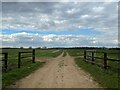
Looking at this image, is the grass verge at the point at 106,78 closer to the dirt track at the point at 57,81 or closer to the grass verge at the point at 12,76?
the dirt track at the point at 57,81

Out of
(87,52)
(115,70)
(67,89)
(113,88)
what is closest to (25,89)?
(67,89)

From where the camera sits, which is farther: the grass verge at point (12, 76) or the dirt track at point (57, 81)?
the grass verge at point (12, 76)

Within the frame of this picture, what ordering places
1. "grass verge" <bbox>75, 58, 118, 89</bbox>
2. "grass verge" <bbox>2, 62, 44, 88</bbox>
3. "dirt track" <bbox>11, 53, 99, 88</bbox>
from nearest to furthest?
1. "dirt track" <bbox>11, 53, 99, 88</bbox>
2. "grass verge" <bbox>75, 58, 118, 89</bbox>
3. "grass verge" <bbox>2, 62, 44, 88</bbox>

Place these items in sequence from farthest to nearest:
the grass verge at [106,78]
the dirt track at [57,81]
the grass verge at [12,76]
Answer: the grass verge at [12,76], the grass verge at [106,78], the dirt track at [57,81]

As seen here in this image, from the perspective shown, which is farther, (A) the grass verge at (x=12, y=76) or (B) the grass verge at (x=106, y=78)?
(A) the grass verge at (x=12, y=76)

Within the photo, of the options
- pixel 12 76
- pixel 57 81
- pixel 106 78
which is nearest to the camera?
pixel 57 81

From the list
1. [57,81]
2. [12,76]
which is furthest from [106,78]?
[12,76]

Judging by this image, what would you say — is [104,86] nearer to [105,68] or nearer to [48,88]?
[48,88]

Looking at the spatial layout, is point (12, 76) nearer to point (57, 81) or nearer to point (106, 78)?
point (57, 81)

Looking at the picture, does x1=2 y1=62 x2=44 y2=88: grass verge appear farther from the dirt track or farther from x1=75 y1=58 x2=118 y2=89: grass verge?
x1=75 y1=58 x2=118 y2=89: grass verge

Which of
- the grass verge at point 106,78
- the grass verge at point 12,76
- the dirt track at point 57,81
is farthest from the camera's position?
the grass verge at point 12,76

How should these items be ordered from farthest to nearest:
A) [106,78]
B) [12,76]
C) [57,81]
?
1. [12,76]
2. [106,78]
3. [57,81]

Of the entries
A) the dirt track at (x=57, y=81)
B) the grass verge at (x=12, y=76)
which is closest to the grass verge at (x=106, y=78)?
the dirt track at (x=57, y=81)

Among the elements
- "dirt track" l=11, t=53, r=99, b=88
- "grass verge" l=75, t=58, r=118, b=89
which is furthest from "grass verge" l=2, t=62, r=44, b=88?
"grass verge" l=75, t=58, r=118, b=89
